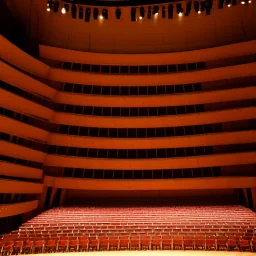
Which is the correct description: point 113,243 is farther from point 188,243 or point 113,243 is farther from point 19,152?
point 19,152

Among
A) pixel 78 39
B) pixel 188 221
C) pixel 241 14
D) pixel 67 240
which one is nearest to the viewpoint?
pixel 67 240

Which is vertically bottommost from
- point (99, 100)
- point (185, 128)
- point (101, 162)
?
point (101, 162)

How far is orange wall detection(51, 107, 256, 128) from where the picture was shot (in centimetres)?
1477

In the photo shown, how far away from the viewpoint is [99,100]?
1576 cm

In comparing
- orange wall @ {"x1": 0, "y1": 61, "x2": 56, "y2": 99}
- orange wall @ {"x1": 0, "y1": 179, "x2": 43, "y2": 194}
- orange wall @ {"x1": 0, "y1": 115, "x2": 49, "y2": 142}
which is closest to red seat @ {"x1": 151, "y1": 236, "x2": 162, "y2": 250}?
orange wall @ {"x1": 0, "y1": 179, "x2": 43, "y2": 194}

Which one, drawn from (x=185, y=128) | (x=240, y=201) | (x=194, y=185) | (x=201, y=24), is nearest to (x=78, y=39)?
(x=201, y=24)

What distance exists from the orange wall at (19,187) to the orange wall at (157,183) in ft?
3.38

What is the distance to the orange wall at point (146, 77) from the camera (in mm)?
15469

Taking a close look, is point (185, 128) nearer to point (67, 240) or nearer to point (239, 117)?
point (239, 117)

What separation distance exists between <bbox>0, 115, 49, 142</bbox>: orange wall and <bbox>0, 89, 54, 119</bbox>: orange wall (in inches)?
32.6

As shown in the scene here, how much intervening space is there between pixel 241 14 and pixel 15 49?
13058 millimetres

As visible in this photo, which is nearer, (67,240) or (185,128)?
(67,240)

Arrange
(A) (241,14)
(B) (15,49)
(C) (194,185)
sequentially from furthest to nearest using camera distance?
1. (A) (241,14)
2. (C) (194,185)
3. (B) (15,49)

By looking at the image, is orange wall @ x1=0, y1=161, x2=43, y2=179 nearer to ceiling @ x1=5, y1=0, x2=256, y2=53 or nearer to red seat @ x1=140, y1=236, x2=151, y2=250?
red seat @ x1=140, y1=236, x2=151, y2=250
